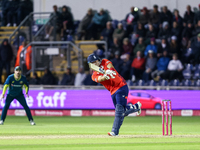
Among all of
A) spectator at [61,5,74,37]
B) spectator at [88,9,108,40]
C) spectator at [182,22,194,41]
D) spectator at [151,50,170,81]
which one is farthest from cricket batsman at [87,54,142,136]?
spectator at [61,5,74,37]

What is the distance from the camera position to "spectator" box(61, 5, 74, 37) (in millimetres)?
26875

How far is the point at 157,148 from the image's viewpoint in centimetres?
902

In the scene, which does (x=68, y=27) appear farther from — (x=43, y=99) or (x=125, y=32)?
(x=43, y=99)

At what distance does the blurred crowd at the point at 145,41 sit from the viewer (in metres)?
22.7

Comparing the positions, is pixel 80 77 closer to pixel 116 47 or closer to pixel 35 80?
pixel 35 80

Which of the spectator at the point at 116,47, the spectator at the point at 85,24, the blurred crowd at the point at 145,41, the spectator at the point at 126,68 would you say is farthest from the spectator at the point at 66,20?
the spectator at the point at 126,68

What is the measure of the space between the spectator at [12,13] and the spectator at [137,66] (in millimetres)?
10122

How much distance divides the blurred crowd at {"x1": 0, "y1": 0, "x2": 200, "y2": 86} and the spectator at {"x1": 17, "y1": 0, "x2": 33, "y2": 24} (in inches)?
149

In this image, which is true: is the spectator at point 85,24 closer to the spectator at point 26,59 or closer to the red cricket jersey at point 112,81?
the spectator at point 26,59

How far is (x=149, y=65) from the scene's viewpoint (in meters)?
22.9

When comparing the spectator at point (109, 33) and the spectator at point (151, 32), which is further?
the spectator at point (109, 33)

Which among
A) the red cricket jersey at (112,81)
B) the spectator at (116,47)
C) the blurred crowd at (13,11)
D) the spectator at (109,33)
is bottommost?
the red cricket jersey at (112,81)

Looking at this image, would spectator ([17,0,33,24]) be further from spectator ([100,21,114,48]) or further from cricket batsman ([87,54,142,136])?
cricket batsman ([87,54,142,136])

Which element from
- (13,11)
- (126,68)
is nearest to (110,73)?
(126,68)
